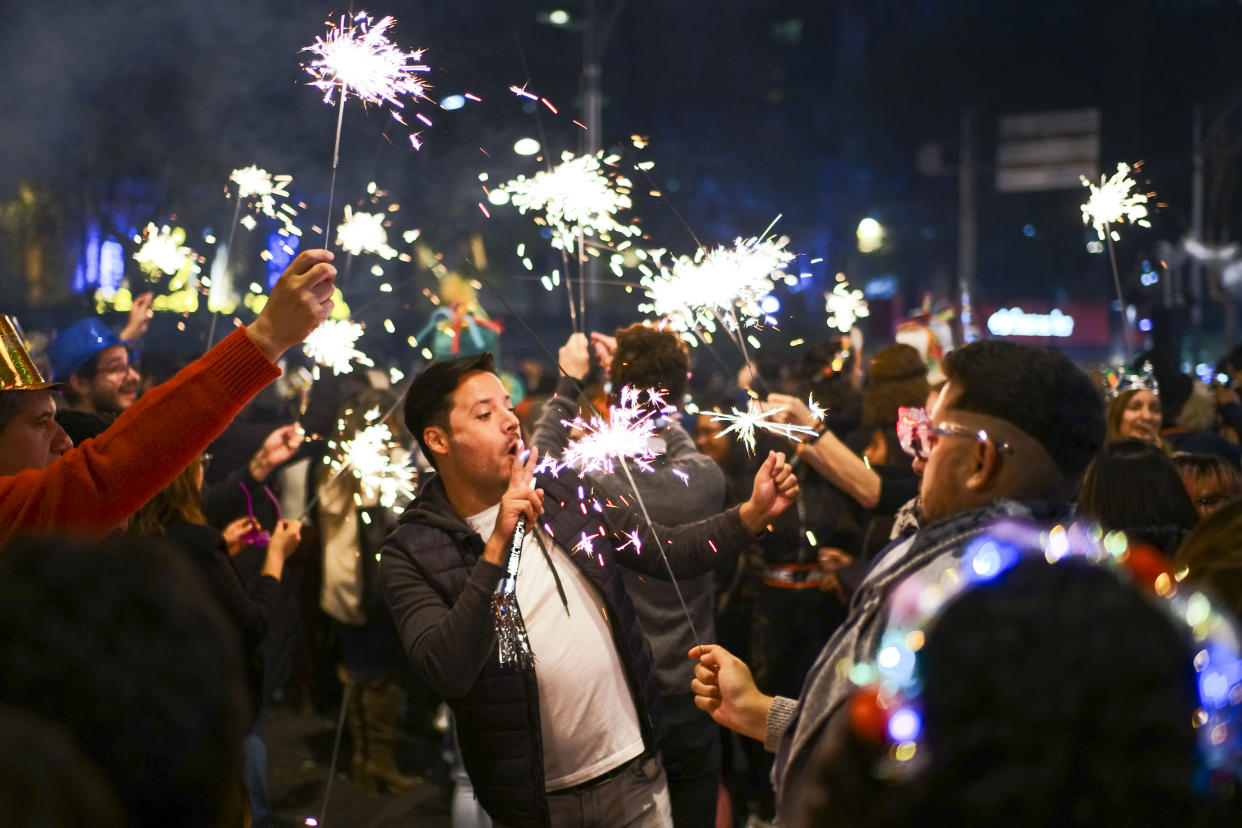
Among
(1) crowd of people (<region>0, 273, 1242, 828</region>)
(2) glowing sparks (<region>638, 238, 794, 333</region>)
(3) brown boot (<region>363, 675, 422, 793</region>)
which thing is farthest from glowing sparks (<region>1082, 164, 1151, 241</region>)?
(3) brown boot (<region>363, 675, 422, 793</region>)

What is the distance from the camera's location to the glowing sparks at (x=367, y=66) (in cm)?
348

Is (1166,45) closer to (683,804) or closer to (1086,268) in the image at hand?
(1086,268)

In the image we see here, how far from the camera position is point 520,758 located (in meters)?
2.75

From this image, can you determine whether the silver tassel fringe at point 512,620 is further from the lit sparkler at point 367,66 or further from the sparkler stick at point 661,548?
the lit sparkler at point 367,66

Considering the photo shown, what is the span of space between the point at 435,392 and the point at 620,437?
34.3 inches

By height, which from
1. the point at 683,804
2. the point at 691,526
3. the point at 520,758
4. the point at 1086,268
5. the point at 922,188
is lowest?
the point at 683,804

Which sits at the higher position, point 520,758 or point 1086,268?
point 1086,268

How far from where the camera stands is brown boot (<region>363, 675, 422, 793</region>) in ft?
19.3

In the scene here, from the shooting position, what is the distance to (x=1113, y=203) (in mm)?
4492

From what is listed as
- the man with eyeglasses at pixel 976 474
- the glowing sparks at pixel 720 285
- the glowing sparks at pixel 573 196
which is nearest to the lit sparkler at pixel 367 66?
the glowing sparks at pixel 573 196

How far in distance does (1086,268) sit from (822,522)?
36380 millimetres

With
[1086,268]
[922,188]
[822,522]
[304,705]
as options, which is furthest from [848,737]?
[1086,268]

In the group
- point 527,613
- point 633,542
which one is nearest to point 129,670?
point 527,613

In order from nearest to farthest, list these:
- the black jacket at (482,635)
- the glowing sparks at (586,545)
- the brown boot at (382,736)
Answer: the black jacket at (482,635)
the glowing sparks at (586,545)
the brown boot at (382,736)
